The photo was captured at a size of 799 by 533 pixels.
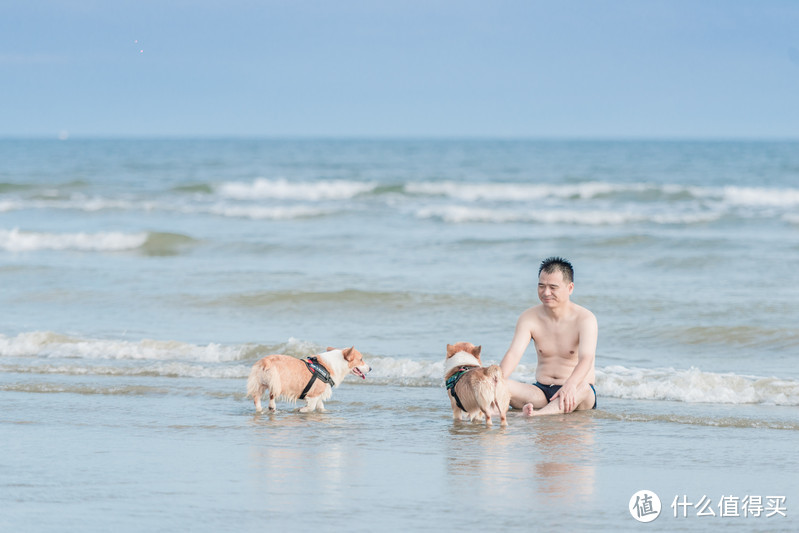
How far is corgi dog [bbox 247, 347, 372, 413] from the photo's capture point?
6.18 metres

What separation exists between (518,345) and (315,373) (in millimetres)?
1406

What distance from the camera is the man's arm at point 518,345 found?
234 inches

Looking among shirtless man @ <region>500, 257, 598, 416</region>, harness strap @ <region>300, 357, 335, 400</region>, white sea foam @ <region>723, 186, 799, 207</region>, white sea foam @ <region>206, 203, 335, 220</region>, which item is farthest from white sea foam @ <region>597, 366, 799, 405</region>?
white sea foam @ <region>723, 186, 799, 207</region>

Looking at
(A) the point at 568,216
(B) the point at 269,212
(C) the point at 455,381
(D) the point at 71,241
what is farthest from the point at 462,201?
(C) the point at 455,381

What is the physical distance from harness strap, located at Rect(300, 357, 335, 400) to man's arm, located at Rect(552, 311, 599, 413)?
5.19ft

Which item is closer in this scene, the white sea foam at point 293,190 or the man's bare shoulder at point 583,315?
the man's bare shoulder at point 583,315

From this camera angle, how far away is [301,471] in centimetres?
473

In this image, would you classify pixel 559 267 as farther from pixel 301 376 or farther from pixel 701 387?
pixel 701 387

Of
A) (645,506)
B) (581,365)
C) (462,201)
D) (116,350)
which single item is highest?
(462,201)

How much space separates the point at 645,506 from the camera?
418 centimetres

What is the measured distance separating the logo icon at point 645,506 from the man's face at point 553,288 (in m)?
1.79

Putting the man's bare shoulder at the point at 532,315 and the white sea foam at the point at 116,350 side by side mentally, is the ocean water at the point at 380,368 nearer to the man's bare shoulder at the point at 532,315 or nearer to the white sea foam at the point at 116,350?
the white sea foam at the point at 116,350

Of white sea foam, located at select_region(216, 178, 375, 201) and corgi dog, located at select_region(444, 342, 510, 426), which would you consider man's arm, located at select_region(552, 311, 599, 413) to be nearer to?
corgi dog, located at select_region(444, 342, 510, 426)

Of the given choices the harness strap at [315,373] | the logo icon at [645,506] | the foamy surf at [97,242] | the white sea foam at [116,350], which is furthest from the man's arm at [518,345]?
the foamy surf at [97,242]
